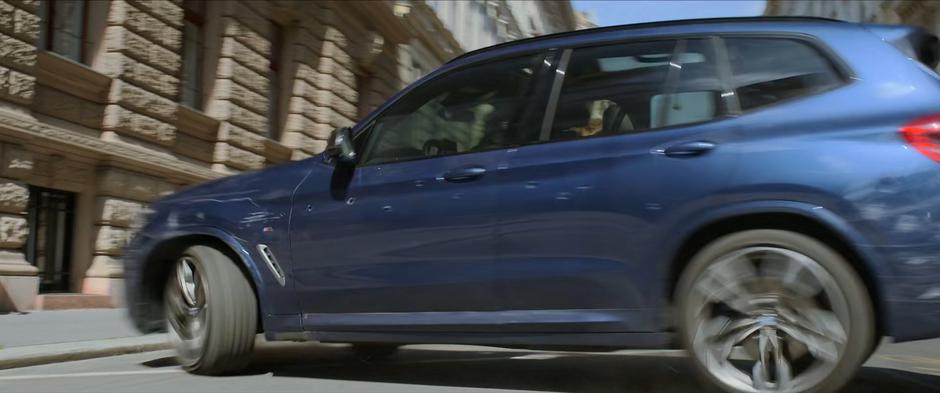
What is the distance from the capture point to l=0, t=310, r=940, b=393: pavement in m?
4.70

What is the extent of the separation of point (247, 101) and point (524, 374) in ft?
37.3

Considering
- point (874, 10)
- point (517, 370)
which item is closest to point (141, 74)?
point (517, 370)

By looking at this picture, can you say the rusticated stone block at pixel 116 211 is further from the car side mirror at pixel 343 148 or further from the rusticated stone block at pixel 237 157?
the car side mirror at pixel 343 148

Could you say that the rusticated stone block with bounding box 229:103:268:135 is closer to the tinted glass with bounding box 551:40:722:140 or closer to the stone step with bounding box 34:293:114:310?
the stone step with bounding box 34:293:114:310

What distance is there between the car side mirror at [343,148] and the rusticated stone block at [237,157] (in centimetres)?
1034

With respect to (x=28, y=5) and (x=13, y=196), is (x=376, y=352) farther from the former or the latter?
(x=28, y=5)

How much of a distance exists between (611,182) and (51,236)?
968cm

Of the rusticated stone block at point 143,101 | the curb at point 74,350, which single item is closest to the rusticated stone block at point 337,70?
the rusticated stone block at point 143,101

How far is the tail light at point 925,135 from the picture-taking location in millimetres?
3363

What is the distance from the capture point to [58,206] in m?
11.7

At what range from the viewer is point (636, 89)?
407 cm

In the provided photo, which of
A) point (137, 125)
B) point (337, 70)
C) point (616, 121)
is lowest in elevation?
point (616, 121)

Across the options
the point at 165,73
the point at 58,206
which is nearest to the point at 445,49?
the point at 165,73

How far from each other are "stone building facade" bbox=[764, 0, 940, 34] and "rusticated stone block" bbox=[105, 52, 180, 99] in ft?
41.0
